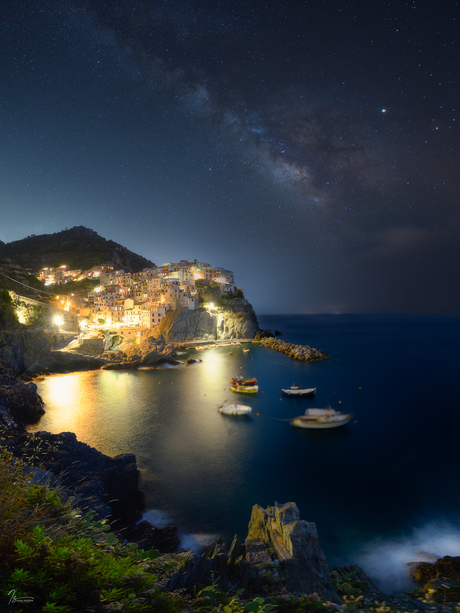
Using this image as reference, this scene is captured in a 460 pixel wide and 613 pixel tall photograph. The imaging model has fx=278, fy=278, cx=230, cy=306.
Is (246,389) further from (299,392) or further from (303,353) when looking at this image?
(303,353)

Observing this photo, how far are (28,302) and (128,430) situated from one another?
30.7 meters

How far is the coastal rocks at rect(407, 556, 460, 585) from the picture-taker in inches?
341

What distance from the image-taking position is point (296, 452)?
17.7m

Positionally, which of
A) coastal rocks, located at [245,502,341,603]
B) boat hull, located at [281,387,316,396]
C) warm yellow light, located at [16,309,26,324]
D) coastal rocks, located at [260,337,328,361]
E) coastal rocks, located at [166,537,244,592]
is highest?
warm yellow light, located at [16,309,26,324]

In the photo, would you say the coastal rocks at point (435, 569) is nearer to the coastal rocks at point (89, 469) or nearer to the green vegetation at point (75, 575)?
the green vegetation at point (75, 575)

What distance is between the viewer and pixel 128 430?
20.6m

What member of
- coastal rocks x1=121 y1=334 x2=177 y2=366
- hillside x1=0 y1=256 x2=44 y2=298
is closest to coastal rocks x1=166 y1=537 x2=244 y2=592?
coastal rocks x1=121 y1=334 x2=177 y2=366

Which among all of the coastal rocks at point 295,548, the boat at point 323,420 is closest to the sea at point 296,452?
the boat at point 323,420

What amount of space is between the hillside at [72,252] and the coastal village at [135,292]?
11310 mm

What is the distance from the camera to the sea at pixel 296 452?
36.2 ft

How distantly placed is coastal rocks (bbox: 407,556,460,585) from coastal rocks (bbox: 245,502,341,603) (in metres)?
4.95

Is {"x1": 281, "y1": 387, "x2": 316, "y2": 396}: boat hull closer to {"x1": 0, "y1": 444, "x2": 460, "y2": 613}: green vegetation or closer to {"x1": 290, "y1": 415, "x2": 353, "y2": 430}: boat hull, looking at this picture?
{"x1": 290, "y1": 415, "x2": 353, "y2": 430}: boat hull

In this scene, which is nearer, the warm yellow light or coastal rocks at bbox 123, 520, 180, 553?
coastal rocks at bbox 123, 520, 180, 553

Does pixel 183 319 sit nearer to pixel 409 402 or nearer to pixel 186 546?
pixel 409 402
